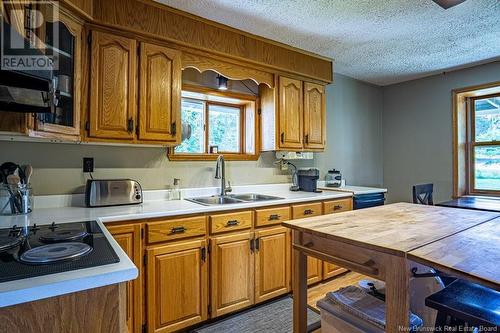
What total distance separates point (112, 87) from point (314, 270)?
2388 millimetres

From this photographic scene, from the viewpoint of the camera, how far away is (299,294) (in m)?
1.66

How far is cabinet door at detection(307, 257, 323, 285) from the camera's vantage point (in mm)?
2691

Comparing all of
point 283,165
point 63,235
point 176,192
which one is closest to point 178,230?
point 176,192

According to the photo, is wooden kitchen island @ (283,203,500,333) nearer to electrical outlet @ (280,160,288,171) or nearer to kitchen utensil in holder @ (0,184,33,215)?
electrical outlet @ (280,160,288,171)

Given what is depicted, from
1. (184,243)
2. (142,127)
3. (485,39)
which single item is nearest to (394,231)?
(184,243)

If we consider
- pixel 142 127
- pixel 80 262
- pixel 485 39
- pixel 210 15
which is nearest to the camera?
pixel 80 262

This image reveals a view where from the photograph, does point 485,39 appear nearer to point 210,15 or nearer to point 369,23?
point 369,23

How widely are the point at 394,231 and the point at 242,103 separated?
2133 mm

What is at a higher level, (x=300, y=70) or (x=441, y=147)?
(x=300, y=70)

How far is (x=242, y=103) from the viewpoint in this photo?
3.11 metres

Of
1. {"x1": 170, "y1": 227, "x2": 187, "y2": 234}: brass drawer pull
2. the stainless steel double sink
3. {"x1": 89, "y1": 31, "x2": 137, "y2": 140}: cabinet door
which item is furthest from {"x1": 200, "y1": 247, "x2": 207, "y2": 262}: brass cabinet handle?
Answer: {"x1": 89, "y1": 31, "x2": 137, "y2": 140}: cabinet door

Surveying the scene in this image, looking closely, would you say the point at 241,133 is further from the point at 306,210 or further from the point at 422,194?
the point at 422,194

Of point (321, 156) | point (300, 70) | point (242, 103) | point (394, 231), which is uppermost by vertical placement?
point (300, 70)

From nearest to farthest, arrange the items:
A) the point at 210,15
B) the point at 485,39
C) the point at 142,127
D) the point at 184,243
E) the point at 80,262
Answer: the point at 80,262 → the point at 184,243 → the point at 142,127 → the point at 210,15 → the point at 485,39
